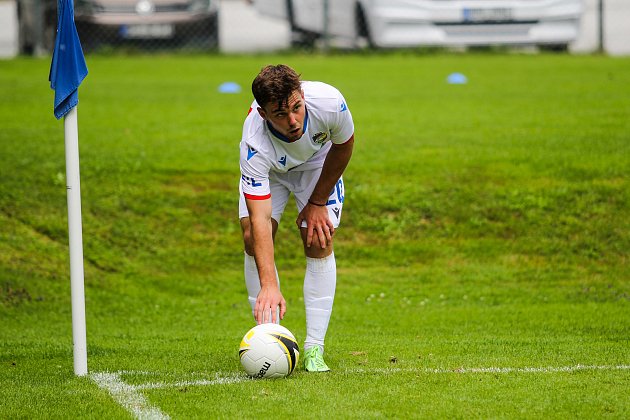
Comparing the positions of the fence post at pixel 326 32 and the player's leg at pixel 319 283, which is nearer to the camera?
the player's leg at pixel 319 283

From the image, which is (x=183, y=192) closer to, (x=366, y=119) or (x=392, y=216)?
(x=392, y=216)

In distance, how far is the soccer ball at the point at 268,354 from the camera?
579 centimetres

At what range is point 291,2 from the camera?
1986 cm

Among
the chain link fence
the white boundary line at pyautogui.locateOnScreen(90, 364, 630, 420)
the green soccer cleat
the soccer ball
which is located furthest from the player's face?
the chain link fence

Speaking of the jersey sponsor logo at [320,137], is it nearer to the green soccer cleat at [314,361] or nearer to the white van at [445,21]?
the green soccer cleat at [314,361]

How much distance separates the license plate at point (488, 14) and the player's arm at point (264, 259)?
14.0 meters

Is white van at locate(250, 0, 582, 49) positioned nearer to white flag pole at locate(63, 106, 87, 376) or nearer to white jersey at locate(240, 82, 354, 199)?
white jersey at locate(240, 82, 354, 199)

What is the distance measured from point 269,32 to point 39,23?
817 cm

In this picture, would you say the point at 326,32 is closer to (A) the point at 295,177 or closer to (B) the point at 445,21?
(B) the point at 445,21

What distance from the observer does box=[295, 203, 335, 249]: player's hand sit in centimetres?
622

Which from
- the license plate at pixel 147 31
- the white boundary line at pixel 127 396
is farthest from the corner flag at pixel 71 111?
the license plate at pixel 147 31

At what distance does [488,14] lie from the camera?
19047 mm

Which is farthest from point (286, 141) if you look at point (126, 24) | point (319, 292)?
point (126, 24)

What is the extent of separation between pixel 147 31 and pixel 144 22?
310 millimetres
